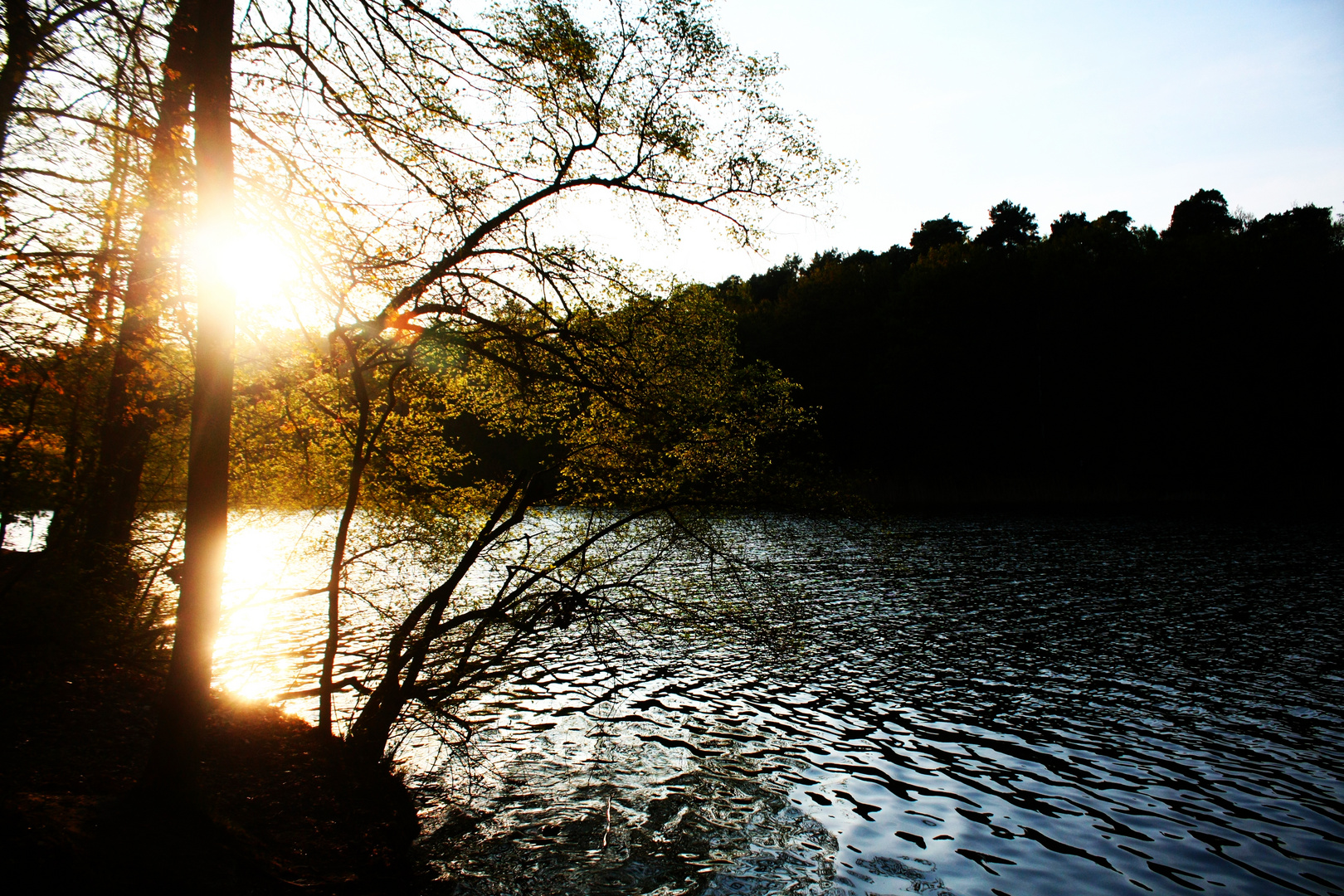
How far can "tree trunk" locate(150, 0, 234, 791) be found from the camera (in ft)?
22.8

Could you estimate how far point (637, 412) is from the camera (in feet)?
34.3

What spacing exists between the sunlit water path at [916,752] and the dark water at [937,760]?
4 cm

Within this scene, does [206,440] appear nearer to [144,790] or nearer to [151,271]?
[151,271]

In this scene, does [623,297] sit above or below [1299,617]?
above

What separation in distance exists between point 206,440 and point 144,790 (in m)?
3.24

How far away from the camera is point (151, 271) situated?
27.8ft

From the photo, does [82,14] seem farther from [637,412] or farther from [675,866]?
[675,866]

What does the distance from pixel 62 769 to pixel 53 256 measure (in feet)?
16.8

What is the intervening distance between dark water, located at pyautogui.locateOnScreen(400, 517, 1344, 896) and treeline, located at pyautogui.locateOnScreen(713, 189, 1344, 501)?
1212 inches

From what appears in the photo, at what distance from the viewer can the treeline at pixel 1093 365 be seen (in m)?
54.4

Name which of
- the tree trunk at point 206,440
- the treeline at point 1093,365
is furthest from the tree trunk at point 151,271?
the treeline at point 1093,365

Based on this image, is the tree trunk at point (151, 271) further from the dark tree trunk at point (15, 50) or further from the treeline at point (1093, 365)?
the treeline at point (1093, 365)

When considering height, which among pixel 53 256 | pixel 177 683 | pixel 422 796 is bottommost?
pixel 422 796

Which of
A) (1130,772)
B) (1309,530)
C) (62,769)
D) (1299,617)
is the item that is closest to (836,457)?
(1309,530)
